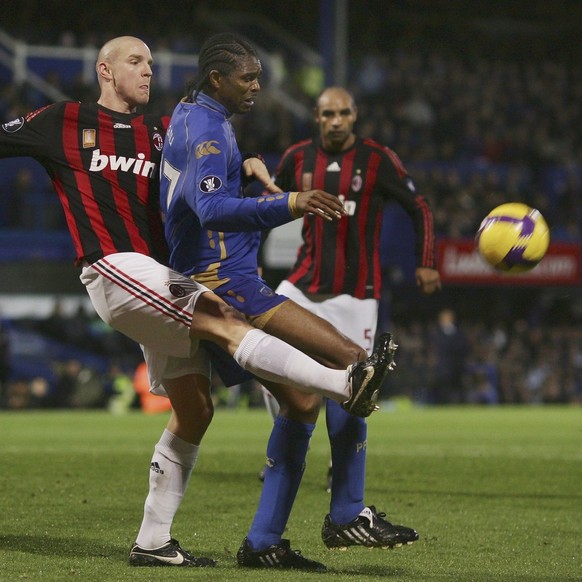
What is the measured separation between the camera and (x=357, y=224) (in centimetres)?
697

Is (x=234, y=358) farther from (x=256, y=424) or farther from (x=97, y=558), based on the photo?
(x=256, y=424)

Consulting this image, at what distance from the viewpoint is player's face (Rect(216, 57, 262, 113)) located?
4680 mm

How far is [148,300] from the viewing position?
14.8ft

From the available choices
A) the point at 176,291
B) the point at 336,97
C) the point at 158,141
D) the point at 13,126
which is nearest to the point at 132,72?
the point at 158,141

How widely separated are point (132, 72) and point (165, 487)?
1.74 m

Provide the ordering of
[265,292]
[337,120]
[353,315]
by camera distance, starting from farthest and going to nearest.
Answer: [337,120] < [353,315] < [265,292]

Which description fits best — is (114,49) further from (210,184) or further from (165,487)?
(165,487)

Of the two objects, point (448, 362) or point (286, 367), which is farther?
point (448, 362)

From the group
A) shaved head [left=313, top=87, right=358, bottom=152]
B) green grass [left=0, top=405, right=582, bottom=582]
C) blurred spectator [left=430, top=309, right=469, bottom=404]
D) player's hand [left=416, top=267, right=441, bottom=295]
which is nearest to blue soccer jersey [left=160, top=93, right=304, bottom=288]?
green grass [left=0, top=405, right=582, bottom=582]

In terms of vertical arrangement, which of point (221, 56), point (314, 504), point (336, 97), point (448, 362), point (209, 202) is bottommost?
point (448, 362)

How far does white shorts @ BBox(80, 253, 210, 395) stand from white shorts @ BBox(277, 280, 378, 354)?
2.12m

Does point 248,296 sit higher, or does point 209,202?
point 209,202

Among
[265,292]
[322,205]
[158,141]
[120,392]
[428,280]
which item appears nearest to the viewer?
[322,205]

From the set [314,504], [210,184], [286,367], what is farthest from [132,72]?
[314,504]
